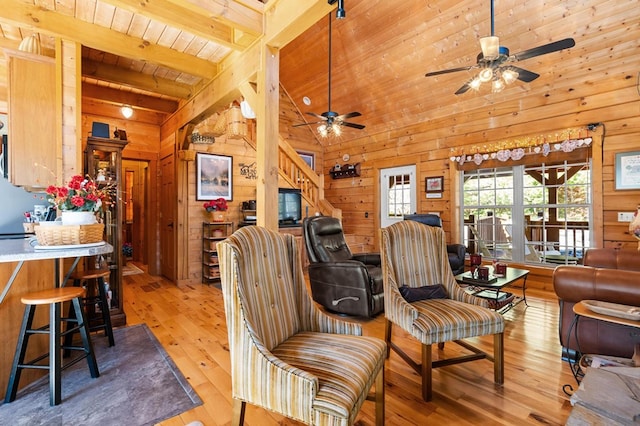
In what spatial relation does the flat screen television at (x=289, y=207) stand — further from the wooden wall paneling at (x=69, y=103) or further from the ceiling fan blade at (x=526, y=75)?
the ceiling fan blade at (x=526, y=75)

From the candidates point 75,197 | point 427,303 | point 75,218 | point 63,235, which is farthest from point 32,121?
point 427,303

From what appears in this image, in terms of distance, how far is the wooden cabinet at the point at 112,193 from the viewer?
3.27m

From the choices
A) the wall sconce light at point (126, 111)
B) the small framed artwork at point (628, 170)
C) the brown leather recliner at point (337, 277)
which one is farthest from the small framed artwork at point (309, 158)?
the small framed artwork at point (628, 170)

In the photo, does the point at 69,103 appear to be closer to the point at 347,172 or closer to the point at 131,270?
the point at 131,270

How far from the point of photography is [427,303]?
7.39ft

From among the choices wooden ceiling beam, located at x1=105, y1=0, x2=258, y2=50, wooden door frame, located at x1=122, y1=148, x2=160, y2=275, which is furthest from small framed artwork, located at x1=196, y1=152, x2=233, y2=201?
wooden ceiling beam, located at x1=105, y1=0, x2=258, y2=50

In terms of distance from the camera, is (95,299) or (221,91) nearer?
(95,299)

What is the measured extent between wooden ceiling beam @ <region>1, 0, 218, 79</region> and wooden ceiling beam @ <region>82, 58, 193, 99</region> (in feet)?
3.13

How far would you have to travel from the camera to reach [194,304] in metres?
3.96

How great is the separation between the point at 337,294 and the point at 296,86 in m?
5.28

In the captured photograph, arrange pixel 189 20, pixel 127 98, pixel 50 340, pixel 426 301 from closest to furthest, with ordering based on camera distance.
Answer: pixel 50 340
pixel 426 301
pixel 189 20
pixel 127 98

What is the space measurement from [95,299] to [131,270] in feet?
11.8

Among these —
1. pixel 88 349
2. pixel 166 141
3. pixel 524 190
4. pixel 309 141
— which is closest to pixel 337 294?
pixel 88 349

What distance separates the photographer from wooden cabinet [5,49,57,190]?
8.27ft
